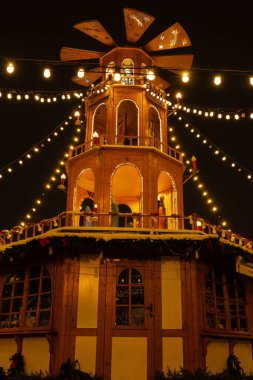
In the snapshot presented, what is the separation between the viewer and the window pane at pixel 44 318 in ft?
47.3

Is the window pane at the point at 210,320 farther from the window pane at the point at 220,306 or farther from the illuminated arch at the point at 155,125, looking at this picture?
the illuminated arch at the point at 155,125

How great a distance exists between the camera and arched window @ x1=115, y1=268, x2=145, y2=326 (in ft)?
46.0

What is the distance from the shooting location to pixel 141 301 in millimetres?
14211

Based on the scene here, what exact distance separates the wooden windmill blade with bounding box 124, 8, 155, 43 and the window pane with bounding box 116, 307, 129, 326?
1221cm

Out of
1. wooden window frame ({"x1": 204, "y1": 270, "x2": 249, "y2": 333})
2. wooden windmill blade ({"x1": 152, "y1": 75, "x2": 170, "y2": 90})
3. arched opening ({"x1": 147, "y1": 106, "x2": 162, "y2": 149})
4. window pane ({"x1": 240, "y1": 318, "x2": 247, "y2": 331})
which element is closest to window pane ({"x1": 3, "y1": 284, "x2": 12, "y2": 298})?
wooden window frame ({"x1": 204, "y1": 270, "x2": 249, "y2": 333})

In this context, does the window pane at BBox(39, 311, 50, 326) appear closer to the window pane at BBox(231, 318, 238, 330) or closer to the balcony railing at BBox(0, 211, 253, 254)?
the balcony railing at BBox(0, 211, 253, 254)

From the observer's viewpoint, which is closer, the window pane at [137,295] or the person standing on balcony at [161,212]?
the window pane at [137,295]

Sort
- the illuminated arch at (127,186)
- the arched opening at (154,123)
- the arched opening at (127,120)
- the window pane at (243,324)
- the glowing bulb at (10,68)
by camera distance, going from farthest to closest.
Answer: the arched opening at (127,120)
the arched opening at (154,123)
the illuminated arch at (127,186)
the window pane at (243,324)
the glowing bulb at (10,68)

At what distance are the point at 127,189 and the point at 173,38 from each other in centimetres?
710

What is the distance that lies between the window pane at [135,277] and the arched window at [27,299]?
9.21 ft

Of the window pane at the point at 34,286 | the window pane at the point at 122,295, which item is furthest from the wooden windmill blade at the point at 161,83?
the window pane at the point at 34,286

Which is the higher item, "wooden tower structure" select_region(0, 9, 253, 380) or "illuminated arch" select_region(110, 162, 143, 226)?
"illuminated arch" select_region(110, 162, 143, 226)

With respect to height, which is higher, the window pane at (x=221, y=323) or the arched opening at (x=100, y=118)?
the arched opening at (x=100, y=118)

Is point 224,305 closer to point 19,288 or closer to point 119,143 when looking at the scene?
point 19,288
